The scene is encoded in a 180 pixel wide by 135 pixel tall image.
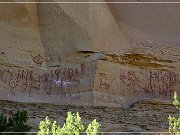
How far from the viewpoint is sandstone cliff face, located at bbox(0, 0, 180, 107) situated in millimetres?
7289

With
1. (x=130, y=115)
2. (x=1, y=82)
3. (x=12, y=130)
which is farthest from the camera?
(x=1, y=82)

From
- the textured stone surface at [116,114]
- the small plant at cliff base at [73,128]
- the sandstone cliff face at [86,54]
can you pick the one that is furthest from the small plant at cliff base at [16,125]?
the sandstone cliff face at [86,54]

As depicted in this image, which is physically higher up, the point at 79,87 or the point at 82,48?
the point at 82,48

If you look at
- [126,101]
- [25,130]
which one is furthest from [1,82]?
[25,130]

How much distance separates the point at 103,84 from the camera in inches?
289

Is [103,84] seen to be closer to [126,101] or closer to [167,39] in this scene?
[126,101]

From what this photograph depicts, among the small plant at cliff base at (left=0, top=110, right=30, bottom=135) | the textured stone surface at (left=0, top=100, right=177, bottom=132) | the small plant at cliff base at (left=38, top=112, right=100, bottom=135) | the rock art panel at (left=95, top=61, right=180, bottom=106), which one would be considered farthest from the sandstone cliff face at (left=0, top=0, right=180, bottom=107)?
the small plant at cliff base at (left=38, top=112, right=100, bottom=135)

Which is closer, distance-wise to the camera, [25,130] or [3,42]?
[25,130]

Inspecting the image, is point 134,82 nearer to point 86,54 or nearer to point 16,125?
point 86,54

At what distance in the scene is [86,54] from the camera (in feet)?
24.5

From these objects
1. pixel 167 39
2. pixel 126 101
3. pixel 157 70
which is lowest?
pixel 126 101

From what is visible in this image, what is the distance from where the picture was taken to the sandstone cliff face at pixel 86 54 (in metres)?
7.29

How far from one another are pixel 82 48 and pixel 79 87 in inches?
22.5

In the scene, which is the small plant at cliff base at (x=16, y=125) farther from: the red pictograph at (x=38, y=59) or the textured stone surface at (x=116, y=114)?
the red pictograph at (x=38, y=59)
